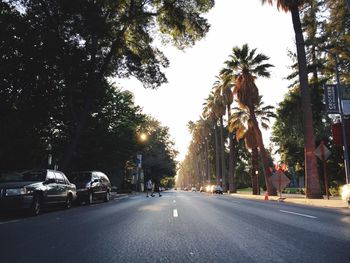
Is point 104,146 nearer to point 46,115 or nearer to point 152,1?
point 46,115

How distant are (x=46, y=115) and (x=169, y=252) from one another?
1850 centimetres

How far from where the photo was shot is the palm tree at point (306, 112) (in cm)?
2509

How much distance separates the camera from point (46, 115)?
22625 millimetres

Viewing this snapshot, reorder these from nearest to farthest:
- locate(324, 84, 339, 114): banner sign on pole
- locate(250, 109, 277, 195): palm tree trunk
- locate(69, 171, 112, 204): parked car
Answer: locate(69, 171, 112, 204): parked car, locate(324, 84, 339, 114): banner sign on pole, locate(250, 109, 277, 195): palm tree trunk

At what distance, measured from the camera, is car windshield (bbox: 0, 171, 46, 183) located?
47.9 feet

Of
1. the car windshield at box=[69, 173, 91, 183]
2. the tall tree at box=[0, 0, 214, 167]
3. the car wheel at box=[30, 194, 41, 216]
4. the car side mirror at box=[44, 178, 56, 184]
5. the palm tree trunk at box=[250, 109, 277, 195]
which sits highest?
the tall tree at box=[0, 0, 214, 167]

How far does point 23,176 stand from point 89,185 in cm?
697

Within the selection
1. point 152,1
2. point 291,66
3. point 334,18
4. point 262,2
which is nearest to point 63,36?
point 152,1

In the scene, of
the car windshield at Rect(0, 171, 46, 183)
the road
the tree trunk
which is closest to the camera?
the road

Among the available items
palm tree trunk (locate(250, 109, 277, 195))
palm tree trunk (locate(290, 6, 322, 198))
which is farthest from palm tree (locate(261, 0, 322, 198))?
palm tree trunk (locate(250, 109, 277, 195))

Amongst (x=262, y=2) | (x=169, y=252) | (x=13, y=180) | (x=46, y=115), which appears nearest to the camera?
(x=169, y=252)

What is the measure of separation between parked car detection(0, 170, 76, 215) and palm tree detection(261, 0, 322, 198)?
613 inches

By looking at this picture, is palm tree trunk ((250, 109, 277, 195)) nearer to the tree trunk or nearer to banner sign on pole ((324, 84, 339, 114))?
the tree trunk

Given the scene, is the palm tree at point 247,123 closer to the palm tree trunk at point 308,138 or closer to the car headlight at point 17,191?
the palm tree trunk at point 308,138
